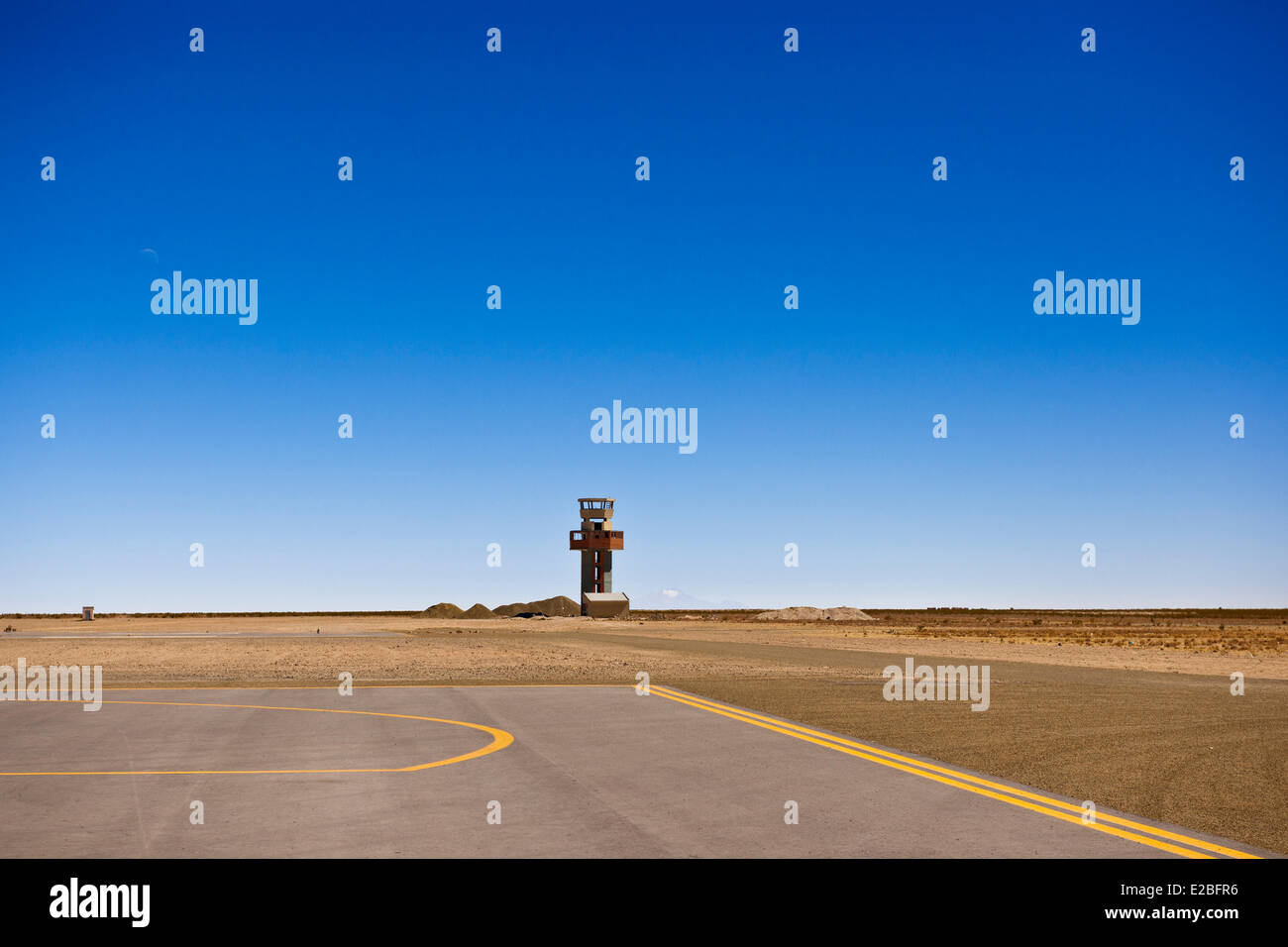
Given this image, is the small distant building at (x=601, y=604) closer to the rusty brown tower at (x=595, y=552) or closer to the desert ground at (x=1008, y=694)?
the rusty brown tower at (x=595, y=552)

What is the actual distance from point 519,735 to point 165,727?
19.5 ft

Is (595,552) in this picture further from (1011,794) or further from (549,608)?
(1011,794)

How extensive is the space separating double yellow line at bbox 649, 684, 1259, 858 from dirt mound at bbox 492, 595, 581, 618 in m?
135

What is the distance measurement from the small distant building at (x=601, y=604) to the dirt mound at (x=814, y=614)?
2254 cm

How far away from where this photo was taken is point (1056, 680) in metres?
27.7

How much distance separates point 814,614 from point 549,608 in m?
39.4

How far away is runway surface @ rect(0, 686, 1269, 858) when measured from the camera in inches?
342

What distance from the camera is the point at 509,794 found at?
36.3ft
